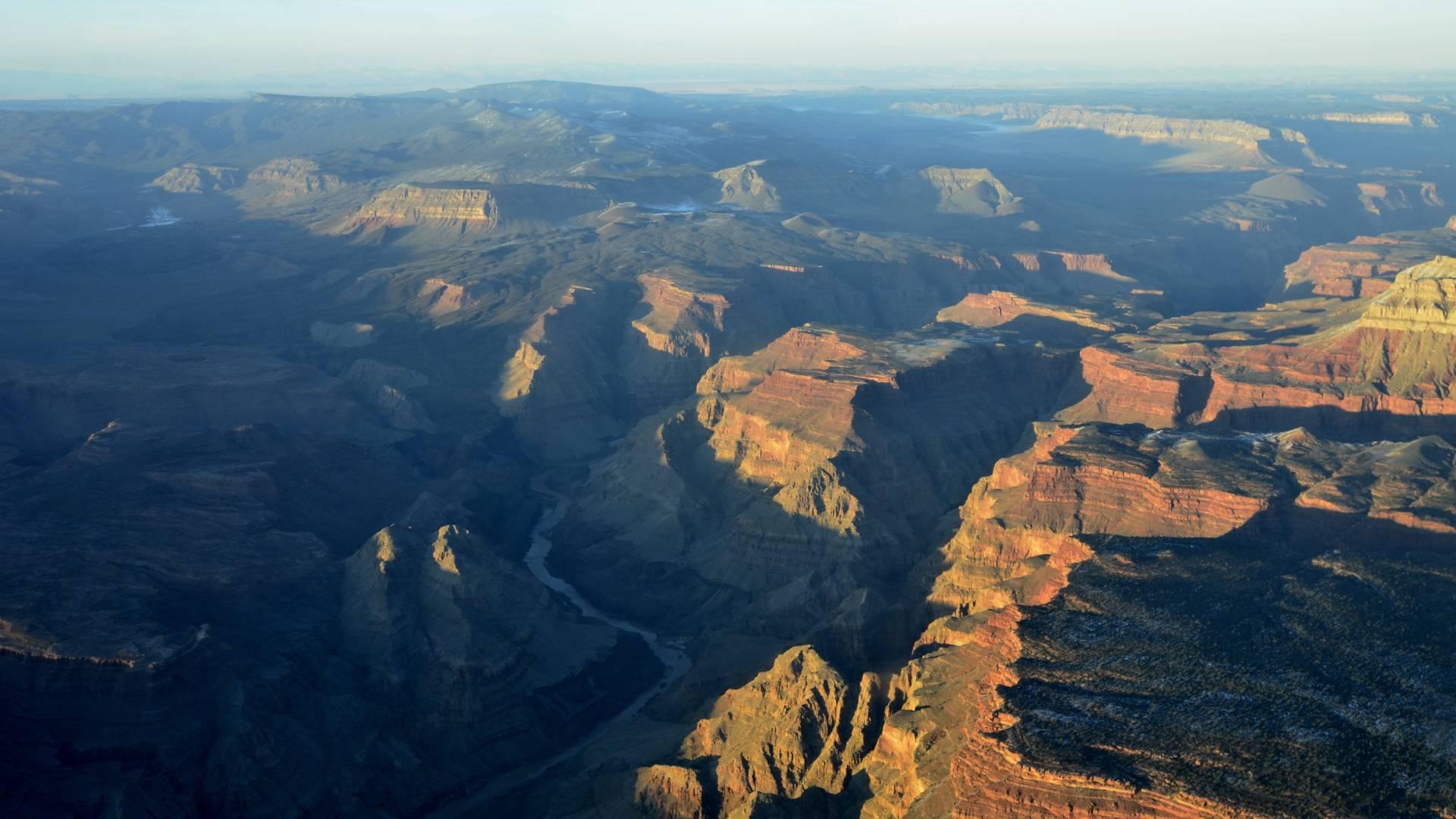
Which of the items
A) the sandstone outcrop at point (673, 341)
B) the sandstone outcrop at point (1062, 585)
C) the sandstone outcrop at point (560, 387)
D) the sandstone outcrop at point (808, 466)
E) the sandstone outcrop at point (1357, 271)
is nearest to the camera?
the sandstone outcrop at point (1062, 585)

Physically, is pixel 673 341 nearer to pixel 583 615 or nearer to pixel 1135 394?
pixel 1135 394

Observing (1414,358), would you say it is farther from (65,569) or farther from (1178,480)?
(65,569)

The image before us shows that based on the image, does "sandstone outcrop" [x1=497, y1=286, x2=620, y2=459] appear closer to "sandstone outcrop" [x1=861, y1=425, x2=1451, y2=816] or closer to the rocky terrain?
the rocky terrain

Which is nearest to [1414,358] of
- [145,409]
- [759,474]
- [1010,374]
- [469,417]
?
[1010,374]

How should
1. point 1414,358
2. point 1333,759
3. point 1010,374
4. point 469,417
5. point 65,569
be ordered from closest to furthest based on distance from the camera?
point 1333,759
point 65,569
point 1414,358
point 1010,374
point 469,417

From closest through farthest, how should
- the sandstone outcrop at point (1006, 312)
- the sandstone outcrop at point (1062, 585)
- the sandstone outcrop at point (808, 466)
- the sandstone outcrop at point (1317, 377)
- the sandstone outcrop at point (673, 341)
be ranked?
the sandstone outcrop at point (1062, 585) < the sandstone outcrop at point (808, 466) < the sandstone outcrop at point (1317, 377) < the sandstone outcrop at point (1006, 312) < the sandstone outcrop at point (673, 341)

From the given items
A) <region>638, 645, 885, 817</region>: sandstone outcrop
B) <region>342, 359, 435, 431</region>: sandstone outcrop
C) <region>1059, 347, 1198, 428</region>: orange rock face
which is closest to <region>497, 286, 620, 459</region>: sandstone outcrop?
<region>342, 359, 435, 431</region>: sandstone outcrop

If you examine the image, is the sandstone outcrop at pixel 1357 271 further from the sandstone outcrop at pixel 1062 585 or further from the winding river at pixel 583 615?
the winding river at pixel 583 615

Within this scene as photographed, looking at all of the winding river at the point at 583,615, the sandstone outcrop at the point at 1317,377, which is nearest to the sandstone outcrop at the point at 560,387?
the winding river at the point at 583,615
